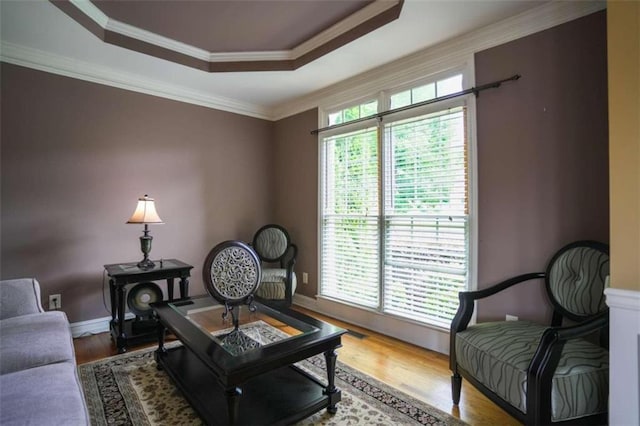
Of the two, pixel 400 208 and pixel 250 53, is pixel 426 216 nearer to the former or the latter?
pixel 400 208

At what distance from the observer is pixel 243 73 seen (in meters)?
3.16

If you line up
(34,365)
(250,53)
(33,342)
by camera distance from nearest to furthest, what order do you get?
(34,365) < (33,342) < (250,53)

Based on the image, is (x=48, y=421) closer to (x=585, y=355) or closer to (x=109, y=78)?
(x=585, y=355)

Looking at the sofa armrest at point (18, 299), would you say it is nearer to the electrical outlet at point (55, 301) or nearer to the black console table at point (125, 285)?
the black console table at point (125, 285)

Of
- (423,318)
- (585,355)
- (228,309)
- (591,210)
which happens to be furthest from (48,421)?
(591,210)

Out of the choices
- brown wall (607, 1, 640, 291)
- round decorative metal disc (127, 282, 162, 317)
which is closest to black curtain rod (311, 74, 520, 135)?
brown wall (607, 1, 640, 291)

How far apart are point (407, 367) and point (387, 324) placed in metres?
0.61

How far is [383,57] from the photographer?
2.84 m

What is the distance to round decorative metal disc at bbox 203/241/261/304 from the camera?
76.9 inches

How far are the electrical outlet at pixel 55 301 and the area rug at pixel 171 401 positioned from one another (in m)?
0.84

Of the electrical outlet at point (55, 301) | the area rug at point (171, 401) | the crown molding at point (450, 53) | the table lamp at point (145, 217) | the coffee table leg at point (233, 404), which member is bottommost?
the area rug at point (171, 401)

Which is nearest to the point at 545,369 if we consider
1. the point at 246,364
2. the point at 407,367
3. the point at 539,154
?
the point at 407,367

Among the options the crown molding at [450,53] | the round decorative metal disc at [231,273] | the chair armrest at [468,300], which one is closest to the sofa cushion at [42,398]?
the round decorative metal disc at [231,273]

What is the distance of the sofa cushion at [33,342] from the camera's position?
1.53 m
